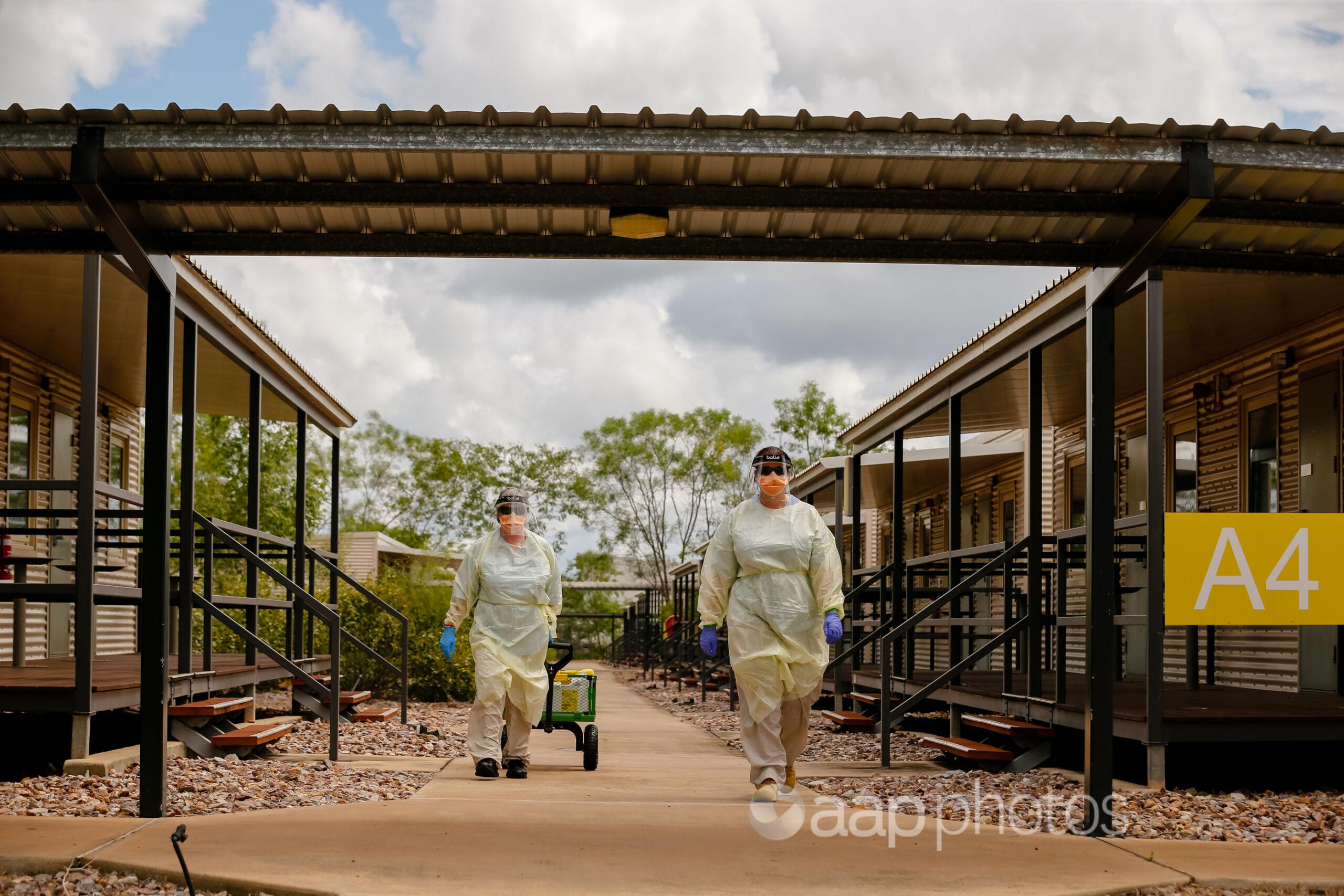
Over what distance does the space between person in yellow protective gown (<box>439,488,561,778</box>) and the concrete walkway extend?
3.97 ft

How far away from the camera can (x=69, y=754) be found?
27.6 ft

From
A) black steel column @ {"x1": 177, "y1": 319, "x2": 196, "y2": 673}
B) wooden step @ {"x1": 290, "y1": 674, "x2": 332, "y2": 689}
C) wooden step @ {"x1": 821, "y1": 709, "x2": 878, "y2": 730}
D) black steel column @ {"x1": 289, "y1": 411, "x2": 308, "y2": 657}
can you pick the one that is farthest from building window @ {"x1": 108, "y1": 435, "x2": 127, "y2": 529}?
wooden step @ {"x1": 821, "y1": 709, "x2": 878, "y2": 730}

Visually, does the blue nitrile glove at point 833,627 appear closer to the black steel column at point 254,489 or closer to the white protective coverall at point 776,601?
the white protective coverall at point 776,601

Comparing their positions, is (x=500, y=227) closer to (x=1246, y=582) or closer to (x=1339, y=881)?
(x=1246, y=582)

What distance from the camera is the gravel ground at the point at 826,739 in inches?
374

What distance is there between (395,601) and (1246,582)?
10.8 metres

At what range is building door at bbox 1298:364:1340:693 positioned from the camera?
32.0 feet

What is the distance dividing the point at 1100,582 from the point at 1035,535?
9.71 feet

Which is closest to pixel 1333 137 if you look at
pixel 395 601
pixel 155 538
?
pixel 155 538

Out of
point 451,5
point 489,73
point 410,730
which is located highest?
point 489,73

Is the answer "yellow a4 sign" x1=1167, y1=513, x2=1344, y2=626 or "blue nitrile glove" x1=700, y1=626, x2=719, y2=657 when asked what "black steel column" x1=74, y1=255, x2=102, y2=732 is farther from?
"yellow a4 sign" x1=1167, y1=513, x2=1344, y2=626

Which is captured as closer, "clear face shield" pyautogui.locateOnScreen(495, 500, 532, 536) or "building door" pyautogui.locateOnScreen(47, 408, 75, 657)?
"clear face shield" pyautogui.locateOnScreen(495, 500, 532, 536)

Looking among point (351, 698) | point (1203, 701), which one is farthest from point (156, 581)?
point (1203, 701)

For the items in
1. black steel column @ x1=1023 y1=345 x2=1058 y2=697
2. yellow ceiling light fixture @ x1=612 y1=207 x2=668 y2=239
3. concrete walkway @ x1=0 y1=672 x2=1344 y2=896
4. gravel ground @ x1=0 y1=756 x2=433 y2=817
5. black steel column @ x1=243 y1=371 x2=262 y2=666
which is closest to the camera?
concrete walkway @ x1=0 y1=672 x2=1344 y2=896
